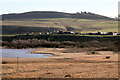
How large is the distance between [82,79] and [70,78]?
1.30 m

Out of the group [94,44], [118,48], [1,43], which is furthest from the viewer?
[1,43]

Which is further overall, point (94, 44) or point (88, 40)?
point (88, 40)

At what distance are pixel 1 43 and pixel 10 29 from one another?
2639 inches

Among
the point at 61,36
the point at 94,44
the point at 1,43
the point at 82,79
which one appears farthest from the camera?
the point at 61,36

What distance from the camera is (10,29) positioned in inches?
6880

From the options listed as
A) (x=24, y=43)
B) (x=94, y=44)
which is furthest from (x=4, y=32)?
(x=94, y=44)

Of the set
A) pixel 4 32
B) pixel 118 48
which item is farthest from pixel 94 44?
pixel 4 32

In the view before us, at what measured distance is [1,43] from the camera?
108 metres

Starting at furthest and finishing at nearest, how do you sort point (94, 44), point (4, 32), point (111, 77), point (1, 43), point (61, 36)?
point (4, 32) < point (61, 36) < point (1, 43) < point (94, 44) < point (111, 77)

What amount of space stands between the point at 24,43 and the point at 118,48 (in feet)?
115

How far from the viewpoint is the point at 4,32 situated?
6713 inches

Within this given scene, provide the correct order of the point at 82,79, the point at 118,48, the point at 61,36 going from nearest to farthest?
the point at 82,79
the point at 118,48
the point at 61,36

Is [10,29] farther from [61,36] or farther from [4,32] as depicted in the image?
[61,36]

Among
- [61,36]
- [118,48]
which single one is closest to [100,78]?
[118,48]
